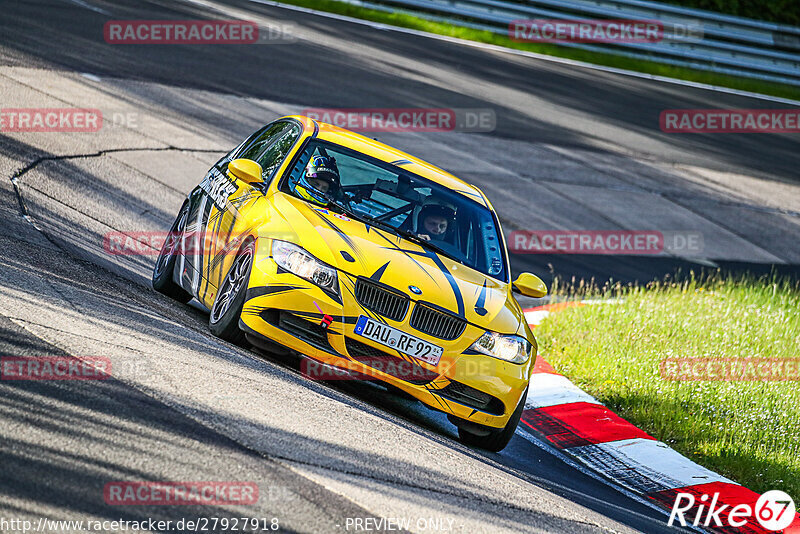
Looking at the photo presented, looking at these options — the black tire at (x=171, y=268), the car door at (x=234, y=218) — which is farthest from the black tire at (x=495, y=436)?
the black tire at (x=171, y=268)

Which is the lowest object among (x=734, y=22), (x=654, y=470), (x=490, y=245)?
(x=654, y=470)

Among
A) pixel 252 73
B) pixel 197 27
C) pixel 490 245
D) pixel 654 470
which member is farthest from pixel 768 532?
pixel 197 27

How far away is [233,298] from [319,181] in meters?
1.24

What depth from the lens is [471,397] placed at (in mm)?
6840

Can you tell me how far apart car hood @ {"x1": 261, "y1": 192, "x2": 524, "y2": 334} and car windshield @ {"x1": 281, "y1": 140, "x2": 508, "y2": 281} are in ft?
0.72

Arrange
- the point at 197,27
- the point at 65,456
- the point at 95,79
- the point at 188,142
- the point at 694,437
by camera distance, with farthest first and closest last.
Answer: the point at 197,27 → the point at 95,79 → the point at 188,142 → the point at 694,437 → the point at 65,456

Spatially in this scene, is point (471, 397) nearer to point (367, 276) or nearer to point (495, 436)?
point (495, 436)

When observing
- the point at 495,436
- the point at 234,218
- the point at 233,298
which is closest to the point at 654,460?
the point at 495,436

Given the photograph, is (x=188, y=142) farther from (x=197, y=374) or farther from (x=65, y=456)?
(x=65, y=456)

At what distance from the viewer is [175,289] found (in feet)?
28.1

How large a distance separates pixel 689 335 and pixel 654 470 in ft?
10.4

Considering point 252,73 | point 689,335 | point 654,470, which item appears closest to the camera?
point 654,470

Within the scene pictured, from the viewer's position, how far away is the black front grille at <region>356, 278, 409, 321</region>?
21.9 feet

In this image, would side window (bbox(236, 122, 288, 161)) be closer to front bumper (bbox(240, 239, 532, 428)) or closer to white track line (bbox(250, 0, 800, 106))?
front bumper (bbox(240, 239, 532, 428))
